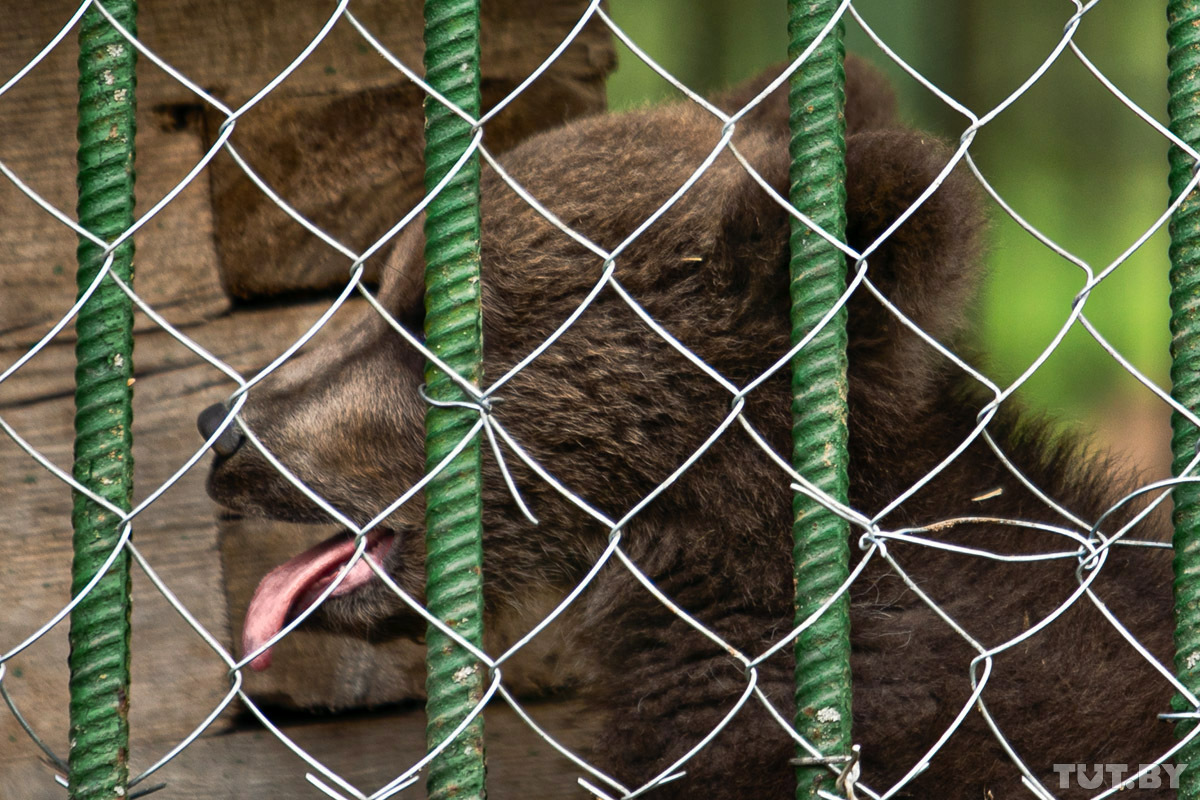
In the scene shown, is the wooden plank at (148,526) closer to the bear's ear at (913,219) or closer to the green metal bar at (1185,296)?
the bear's ear at (913,219)

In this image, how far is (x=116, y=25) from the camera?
1.84m

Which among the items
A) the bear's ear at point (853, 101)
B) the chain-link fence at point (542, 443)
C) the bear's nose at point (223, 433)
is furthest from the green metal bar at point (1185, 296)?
the bear's nose at point (223, 433)

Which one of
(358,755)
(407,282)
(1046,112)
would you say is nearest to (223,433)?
(407,282)

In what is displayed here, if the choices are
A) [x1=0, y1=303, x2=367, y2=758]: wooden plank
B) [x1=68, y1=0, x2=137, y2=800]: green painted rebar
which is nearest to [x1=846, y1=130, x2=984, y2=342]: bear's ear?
[x1=68, y1=0, x2=137, y2=800]: green painted rebar

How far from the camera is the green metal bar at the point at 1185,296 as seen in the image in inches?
77.2

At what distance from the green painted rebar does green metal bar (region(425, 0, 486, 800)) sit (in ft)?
1.47

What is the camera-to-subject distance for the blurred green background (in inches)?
217

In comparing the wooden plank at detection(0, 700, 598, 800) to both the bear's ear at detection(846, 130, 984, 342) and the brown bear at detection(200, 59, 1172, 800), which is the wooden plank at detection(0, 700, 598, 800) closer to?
the brown bear at detection(200, 59, 1172, 800)

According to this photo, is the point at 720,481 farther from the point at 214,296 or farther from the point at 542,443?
the point at 214,296

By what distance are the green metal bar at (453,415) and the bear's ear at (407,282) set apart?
1.07 m

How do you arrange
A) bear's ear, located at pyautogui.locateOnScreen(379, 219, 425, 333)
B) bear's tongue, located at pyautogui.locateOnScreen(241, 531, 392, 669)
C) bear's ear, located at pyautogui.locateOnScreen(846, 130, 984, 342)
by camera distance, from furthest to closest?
1. bear's ear, located at pyautogui.locateOnScreen(379, 219, 425, 333)
2. bear's tongue, located at pyautogui.locateOnScreen(241, 531, 392, 669)
3. bear's ear, located at pyautogui.locateOnScreen(846, 130, 984, 342)

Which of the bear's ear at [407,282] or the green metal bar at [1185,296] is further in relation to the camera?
the bear's ear at [407,282]

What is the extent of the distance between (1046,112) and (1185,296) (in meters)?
4.12

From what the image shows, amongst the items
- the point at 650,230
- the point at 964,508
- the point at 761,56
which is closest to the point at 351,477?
the point at 650,230
